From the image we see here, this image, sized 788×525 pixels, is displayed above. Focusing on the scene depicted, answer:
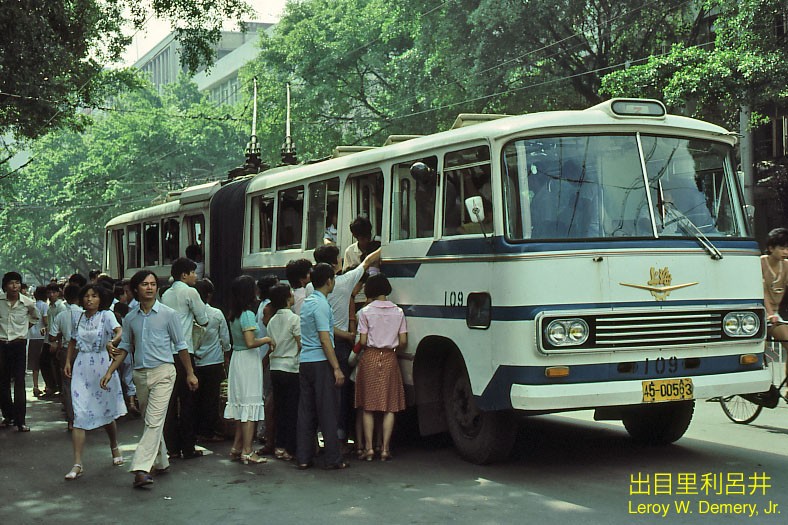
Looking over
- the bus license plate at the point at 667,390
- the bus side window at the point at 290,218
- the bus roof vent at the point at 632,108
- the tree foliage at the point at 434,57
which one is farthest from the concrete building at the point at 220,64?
the bus license plate at the point at 667,390

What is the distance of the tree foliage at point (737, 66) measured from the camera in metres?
21.0

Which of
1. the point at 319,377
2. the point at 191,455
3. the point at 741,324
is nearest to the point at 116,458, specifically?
the point at 191,455

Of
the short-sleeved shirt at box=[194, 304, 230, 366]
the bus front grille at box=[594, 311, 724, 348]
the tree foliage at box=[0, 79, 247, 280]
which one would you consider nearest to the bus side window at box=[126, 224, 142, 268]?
the short-sleeved shirt at box=[194, 304, 230, 366]

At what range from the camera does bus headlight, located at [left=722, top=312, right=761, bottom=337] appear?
855cm

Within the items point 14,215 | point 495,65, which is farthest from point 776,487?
point 14,215

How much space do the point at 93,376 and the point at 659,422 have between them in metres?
5.01

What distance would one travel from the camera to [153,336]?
8.59 metres

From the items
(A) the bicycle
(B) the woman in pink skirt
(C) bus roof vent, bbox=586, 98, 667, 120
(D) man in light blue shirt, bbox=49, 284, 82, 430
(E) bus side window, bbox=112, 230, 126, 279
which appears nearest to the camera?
(C) bus roof vent, bbox=586, 98, 667, 120

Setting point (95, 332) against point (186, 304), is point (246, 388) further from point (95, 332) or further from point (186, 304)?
point (95, 332)

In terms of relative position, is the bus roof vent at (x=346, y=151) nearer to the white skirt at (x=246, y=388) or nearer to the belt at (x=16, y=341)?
the white skirt at (x=246, y=388)

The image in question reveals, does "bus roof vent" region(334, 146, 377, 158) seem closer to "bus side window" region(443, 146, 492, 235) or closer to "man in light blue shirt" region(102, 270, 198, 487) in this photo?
"bus side window" region(443, 146, 492, 235)

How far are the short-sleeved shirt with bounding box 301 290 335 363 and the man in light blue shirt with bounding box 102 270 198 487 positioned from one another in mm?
1038

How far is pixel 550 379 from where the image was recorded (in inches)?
314

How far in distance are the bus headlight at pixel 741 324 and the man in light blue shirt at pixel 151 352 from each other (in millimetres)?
4399
